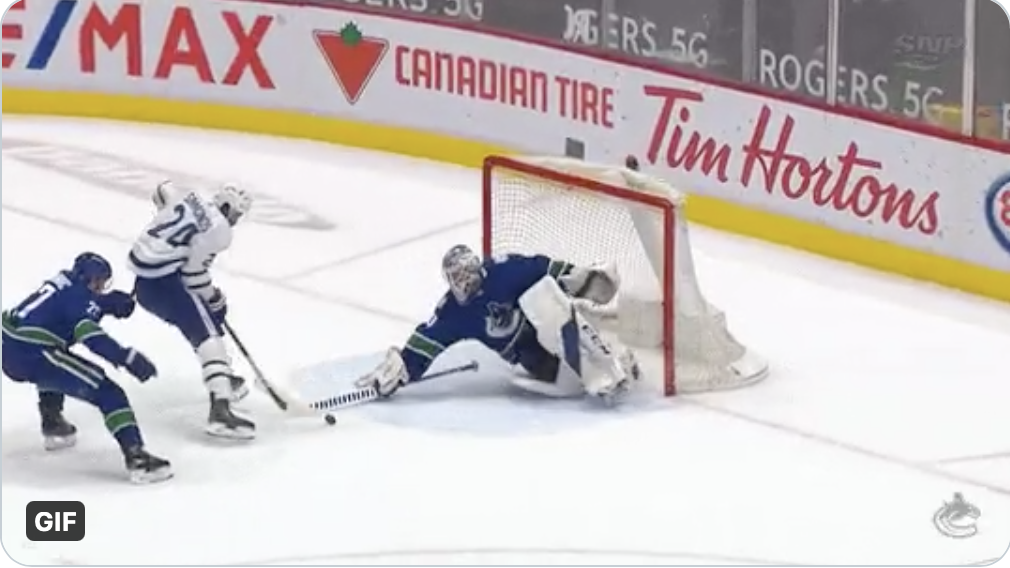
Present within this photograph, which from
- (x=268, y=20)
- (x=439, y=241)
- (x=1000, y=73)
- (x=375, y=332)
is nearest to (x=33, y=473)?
(x=375, y=332)

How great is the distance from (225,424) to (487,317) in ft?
2.29

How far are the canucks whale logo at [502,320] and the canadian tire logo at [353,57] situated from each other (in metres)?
3.00

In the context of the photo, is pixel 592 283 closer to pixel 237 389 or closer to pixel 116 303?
pixel 237 389

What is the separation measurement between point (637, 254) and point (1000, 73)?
1.53 m

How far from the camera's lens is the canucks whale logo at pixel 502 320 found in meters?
6.26

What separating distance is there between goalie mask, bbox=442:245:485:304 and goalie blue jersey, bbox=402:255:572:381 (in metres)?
0.03

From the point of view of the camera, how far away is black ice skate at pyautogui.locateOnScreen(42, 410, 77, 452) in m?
5.89

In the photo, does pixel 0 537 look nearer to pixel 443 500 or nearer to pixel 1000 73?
pixel 443 500

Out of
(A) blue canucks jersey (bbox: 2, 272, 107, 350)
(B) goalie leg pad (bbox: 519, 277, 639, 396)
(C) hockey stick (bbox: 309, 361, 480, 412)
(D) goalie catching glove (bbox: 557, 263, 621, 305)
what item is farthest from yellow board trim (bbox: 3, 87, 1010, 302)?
(A) blue canucks jersey (bbox: 2, 272, 107, 350)

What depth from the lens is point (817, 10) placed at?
801cm

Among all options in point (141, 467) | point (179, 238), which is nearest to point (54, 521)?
point (141, 467)

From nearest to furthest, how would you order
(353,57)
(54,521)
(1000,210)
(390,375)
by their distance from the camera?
(54,521) < (390,375) < (1000,210) < (353,57)

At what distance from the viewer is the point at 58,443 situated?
232 inches

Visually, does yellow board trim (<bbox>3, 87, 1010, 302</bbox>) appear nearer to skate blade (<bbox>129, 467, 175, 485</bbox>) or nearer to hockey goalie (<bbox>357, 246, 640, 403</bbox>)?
hockey goalie (<bbox>357, 246, 640, 403</bbox>)
